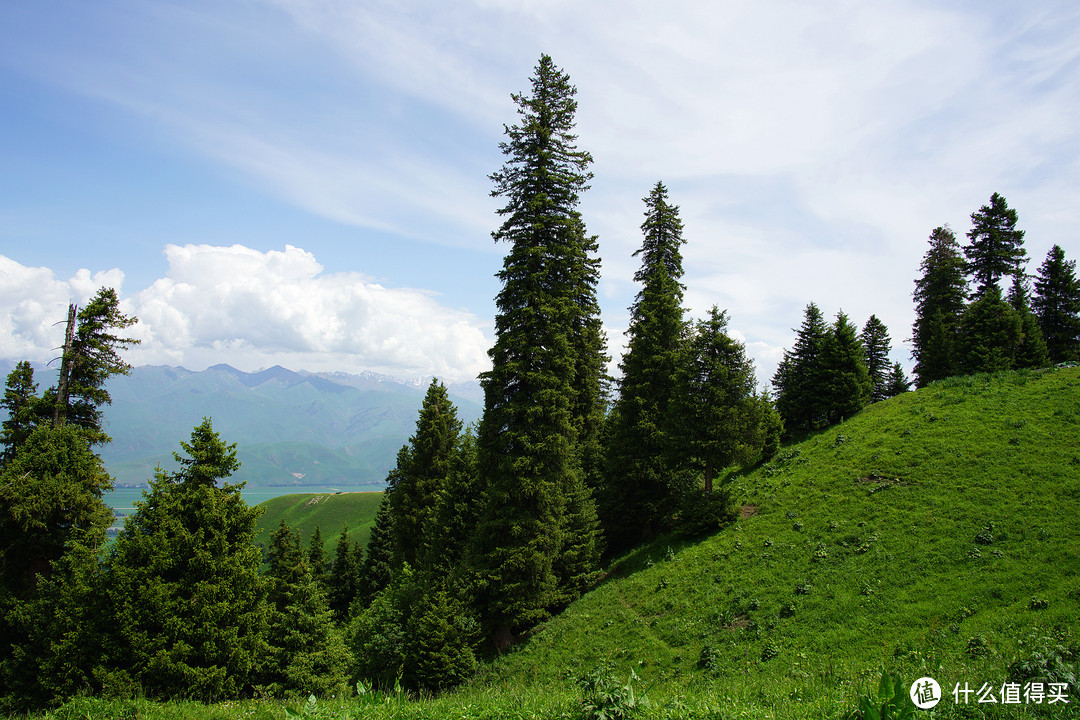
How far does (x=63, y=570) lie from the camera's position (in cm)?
1836

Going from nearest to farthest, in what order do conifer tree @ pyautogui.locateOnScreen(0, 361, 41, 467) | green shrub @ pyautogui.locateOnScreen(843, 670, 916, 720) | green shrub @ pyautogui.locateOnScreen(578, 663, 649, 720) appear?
green shrub @ pyautogui.locateOnScreen(843, 670, 916, 720) < green shrub @ pyautogui.locateOnScreen(578, 663, 649, 720) < conifer tree @ pyautogui.locateOnScreen(0, 361, 41, 467)

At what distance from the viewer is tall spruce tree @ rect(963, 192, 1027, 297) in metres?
41.8

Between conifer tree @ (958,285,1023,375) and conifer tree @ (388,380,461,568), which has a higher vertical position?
conifer tree @ (958,285,1023,375)

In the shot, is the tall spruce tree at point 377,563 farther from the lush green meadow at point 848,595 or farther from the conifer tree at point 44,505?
the lush green meadow at point 848,595

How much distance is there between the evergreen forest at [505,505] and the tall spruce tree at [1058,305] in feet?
0.43

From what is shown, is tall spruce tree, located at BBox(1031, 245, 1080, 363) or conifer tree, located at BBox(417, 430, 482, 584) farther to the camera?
tall spruce tree, located at BBox(1031, 245, 1080, 363)

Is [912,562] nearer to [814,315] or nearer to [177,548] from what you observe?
[177,548]

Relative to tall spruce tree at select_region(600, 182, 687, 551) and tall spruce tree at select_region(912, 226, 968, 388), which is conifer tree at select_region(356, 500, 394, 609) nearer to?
tall spruce tree at select_region(600, 182, 687, 551)

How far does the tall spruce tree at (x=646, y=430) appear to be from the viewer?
28.9 meters

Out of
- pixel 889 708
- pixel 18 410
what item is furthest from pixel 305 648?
pixel 889 708

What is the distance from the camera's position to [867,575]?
1727 cm

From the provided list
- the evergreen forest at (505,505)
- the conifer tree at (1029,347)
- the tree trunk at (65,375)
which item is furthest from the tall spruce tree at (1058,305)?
the tree trunk at (65,375)

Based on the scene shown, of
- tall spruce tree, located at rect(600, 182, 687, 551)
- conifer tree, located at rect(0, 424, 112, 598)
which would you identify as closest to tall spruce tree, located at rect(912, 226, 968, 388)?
tall spruce tree, located at rect(600, 182, 687, 551)

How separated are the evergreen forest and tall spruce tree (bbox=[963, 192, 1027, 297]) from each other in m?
1.58
